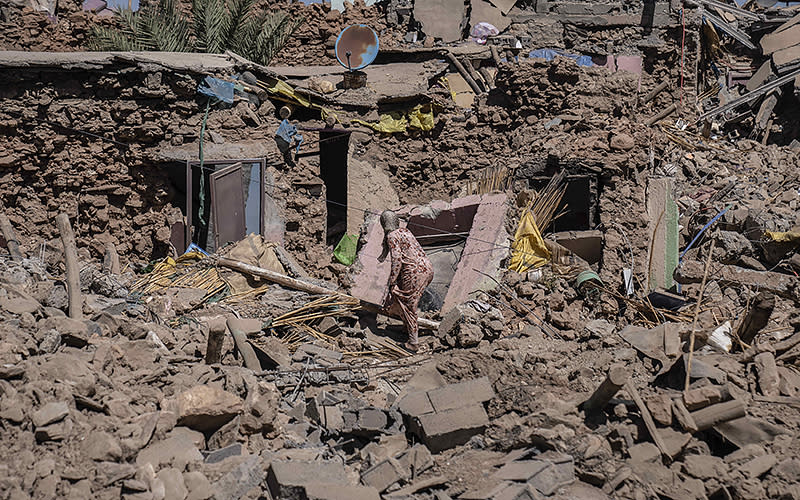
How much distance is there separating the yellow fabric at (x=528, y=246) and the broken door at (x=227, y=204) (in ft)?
12.9

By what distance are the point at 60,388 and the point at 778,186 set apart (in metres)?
11.7

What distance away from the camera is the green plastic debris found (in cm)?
1138

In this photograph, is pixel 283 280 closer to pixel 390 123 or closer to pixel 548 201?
pixel 548 201

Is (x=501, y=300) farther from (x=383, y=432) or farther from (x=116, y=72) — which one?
(x=116, y=72)

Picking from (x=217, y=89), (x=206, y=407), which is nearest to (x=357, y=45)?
(x=217, y=89)

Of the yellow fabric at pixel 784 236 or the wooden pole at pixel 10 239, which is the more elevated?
the yellow fabric at pixel 784 236

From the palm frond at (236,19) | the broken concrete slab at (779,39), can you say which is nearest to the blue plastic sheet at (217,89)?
the palm frond at (236,19)

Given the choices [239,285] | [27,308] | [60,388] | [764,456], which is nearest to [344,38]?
[239,285]

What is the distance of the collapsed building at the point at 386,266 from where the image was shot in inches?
195

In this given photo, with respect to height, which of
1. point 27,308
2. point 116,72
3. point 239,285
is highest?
point 116,72

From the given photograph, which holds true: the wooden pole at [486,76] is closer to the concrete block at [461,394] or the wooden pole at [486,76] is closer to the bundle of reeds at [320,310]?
the bundle of reeds at [320,310]

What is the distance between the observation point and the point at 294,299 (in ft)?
28.0

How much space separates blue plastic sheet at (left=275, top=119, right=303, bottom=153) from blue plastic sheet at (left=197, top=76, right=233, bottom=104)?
0.80 meters

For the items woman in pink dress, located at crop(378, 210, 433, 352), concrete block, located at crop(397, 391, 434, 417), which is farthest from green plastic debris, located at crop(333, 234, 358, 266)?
concrete block, located at crop(397, 391, 434, 417)
